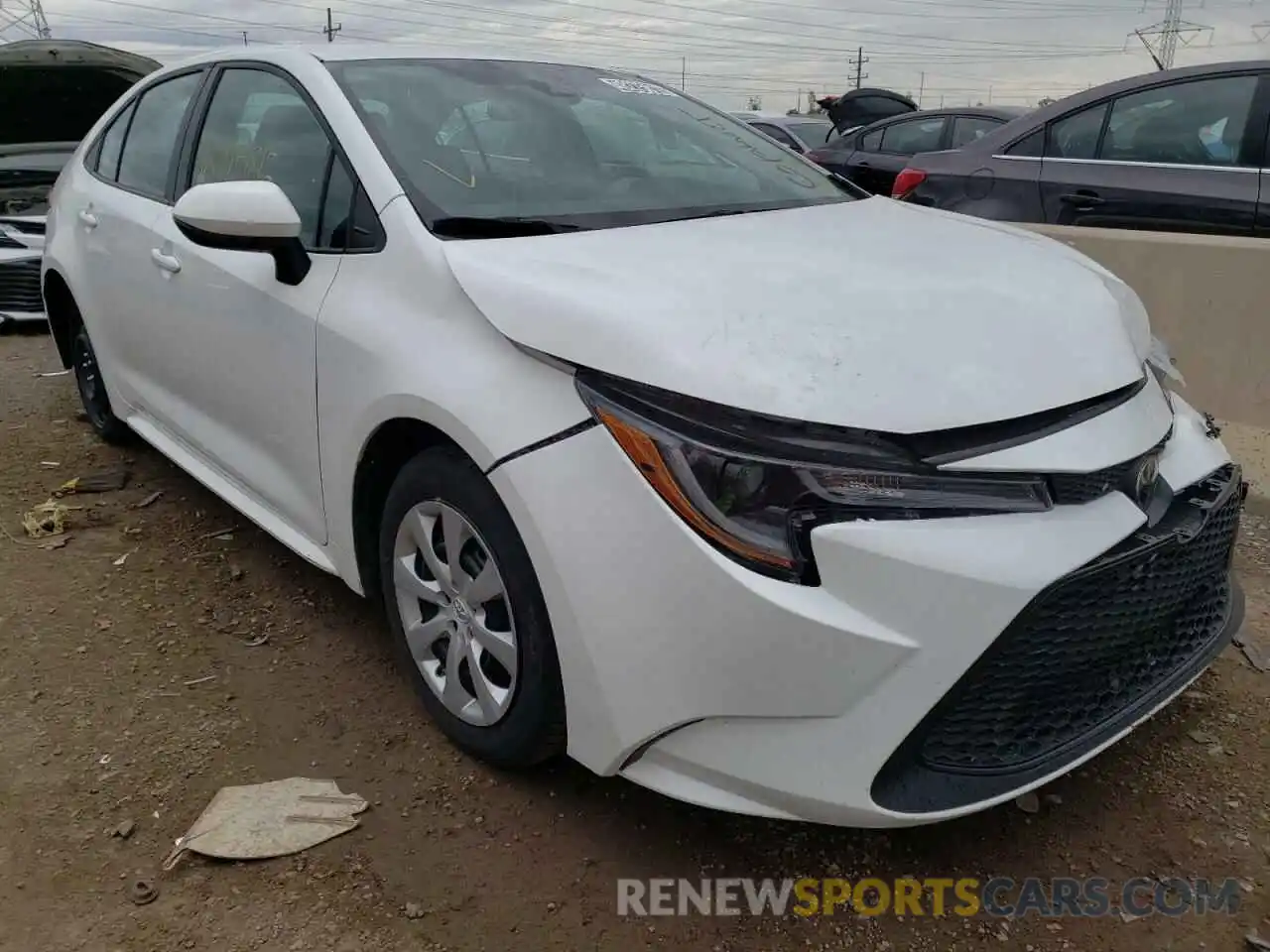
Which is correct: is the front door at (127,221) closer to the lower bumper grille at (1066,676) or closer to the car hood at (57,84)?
the lower bumper grille at (1066,676)

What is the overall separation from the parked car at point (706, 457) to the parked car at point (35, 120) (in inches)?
191

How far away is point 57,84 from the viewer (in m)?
7.14

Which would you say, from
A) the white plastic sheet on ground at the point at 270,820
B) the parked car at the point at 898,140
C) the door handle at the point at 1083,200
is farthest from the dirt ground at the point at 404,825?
the parked car at the point at 898,140

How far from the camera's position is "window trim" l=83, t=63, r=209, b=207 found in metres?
3.37

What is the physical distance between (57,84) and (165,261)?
515 centimetres

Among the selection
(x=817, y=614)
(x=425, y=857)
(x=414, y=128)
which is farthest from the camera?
(x=414, y=128)

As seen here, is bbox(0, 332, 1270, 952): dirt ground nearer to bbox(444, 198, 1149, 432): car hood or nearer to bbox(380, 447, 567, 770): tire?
bbox(380, 447, 567, 770): tire

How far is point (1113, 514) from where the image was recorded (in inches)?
70.8

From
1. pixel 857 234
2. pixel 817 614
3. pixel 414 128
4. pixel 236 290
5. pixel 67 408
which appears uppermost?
pixel 414 128

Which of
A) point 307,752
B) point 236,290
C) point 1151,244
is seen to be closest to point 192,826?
point 307,752

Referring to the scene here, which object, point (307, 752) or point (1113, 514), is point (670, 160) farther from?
point (307, 752)

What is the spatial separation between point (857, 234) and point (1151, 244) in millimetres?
2645

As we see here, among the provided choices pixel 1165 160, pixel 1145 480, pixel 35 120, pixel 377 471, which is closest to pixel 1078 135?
pixel 1165 160

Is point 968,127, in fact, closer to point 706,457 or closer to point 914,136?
point 914,136
